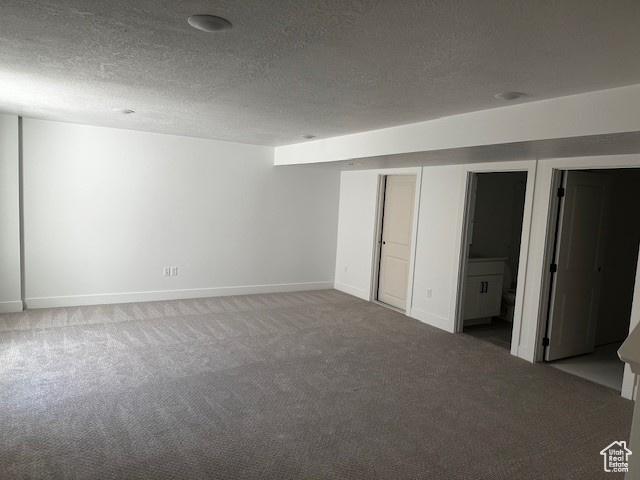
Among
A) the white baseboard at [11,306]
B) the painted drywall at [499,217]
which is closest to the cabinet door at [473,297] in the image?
the painted drywall at [499,217]

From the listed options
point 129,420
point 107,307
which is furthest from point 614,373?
point 107,307

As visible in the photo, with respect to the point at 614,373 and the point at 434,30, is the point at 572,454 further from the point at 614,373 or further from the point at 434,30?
the point at 434,30

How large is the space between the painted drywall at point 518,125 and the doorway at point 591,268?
4.90 ft

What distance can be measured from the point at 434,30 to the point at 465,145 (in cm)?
197

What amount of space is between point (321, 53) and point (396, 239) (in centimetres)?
465

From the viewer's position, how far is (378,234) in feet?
23.4

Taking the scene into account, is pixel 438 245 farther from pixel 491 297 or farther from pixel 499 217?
pixel 499 217

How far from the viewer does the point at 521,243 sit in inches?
191

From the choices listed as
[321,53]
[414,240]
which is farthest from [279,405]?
[414,240]

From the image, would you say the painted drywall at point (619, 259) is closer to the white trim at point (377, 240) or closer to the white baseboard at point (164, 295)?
the white trim at point (377, 240)

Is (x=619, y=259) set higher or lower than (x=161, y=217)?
lower

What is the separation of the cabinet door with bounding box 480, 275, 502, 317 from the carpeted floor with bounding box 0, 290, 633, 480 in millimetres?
996

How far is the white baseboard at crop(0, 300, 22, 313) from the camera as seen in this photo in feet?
17.9

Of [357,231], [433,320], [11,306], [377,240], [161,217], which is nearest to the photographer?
[11,306]
